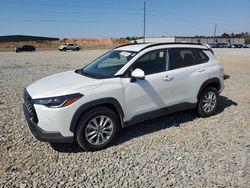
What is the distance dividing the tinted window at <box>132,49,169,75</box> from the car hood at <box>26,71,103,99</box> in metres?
0.92

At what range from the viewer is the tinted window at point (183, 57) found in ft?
16.6

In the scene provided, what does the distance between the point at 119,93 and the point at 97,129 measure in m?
0.71

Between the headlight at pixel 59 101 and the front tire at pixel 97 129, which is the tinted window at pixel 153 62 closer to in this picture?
the front tire at pixel 97 129

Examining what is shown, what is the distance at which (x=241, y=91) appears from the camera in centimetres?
833

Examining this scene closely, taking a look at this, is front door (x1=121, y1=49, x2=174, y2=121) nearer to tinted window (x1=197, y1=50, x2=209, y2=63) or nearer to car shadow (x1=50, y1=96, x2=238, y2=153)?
car shadow (x1=50, y1=96, x2=238, y2=153)

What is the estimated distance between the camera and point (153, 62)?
4.81m

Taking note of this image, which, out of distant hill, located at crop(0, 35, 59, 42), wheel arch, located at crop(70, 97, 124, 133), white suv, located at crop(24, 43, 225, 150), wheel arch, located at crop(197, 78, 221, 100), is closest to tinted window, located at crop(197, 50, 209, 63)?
white suv, located at crop(24, 43, 225, 150)

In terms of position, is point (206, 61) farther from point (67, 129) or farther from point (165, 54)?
point (67, 129)

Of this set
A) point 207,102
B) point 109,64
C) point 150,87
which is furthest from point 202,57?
point 109,64

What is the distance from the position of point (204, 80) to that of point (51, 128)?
3.45 m

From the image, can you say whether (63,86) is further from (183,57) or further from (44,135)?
(183,57)

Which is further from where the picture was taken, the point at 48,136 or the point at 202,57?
the point at 202,57

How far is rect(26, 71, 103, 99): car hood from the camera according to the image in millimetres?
3849

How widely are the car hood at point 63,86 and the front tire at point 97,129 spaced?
411mm
